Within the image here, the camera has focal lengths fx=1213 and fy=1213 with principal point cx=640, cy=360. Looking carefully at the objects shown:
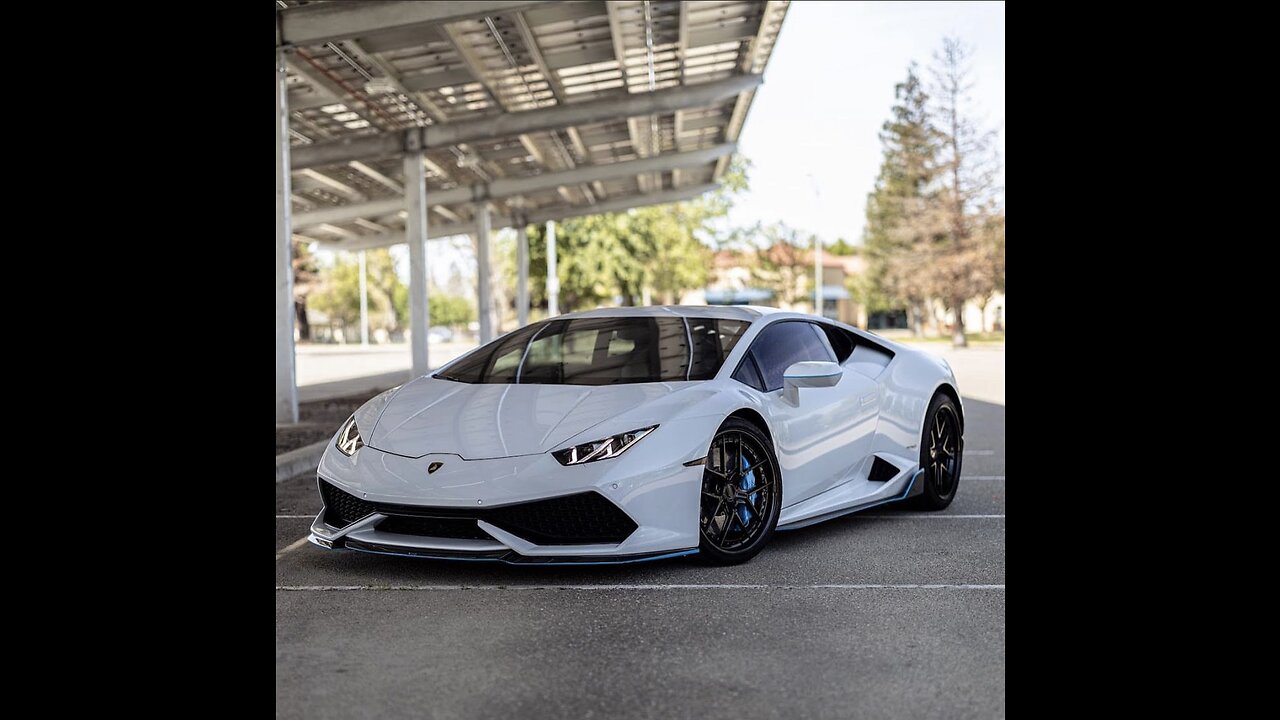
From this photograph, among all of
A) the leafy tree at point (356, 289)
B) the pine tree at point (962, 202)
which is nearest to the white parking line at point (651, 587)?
the pine tree at point (962, 202)

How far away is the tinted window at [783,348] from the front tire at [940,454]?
89cm

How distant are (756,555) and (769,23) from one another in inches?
533

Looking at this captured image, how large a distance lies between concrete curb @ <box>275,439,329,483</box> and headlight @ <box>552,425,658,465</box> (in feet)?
15.0

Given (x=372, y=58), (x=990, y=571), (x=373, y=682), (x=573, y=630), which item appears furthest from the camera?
(x=372, y=58)

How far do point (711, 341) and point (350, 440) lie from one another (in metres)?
1.91

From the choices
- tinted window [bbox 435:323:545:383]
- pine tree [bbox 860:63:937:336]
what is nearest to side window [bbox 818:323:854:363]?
tinted window [bbox 435:323:545:383]

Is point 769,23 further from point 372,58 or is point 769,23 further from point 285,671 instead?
point 285,671

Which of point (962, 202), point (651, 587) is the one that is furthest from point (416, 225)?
point (962, 202)

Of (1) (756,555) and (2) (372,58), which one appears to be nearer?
(1) (756,555)

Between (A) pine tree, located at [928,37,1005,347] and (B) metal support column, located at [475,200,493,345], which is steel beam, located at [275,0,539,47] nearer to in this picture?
(B) metal support column, located at [475,200,493,345]

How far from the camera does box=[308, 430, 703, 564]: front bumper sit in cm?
516

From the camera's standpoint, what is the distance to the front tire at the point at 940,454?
7.35m
